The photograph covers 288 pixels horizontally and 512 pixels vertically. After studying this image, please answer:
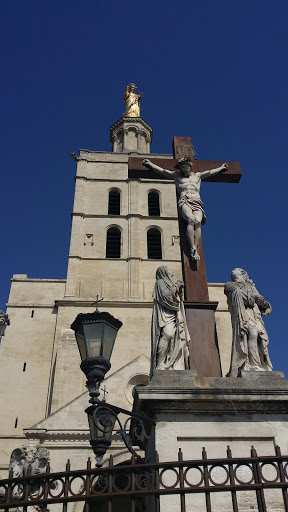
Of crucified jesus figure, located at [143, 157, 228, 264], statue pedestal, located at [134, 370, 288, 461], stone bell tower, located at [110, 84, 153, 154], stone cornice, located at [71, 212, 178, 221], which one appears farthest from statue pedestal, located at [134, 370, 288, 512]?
stone bell tower, located at [110, 84, 153, 154]

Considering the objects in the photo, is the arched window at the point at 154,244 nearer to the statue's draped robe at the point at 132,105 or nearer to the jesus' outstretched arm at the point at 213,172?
the statue's draped robe at the point at 132,105

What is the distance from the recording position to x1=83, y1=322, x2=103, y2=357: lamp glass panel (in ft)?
17.6

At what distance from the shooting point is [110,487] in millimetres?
3203

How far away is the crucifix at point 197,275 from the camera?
5281 millimetres

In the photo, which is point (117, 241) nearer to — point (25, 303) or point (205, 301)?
point (25, 303)

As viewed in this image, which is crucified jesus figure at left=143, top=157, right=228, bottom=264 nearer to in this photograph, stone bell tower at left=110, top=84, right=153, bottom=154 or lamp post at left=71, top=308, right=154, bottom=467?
lamp post at left=71, top=308, right=154, bottom=467

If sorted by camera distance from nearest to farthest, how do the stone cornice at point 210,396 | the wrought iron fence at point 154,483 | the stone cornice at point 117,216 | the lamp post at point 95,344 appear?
the wrought iron fence at point 154,483
the stone cornice at point 210,396
the lamp post at point 95,344
the stone cornice at point 117,216

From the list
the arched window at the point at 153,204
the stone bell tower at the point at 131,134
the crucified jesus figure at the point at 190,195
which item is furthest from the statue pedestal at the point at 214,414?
the stone bell tower at the point at 131,134

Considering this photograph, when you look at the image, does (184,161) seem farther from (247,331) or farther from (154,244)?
(154,244)

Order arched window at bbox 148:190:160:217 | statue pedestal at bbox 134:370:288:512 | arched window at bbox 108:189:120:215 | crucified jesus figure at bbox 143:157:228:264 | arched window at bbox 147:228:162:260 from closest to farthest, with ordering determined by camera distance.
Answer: statue pedestal at bbox 134:370:288:512 → crucified jesus figure at bbox 143:157:228:264 → arched window at bbox 147:228:162:260 → arched window at bbox 108:189:120:215 → arched window at bbox 148:190:160:217

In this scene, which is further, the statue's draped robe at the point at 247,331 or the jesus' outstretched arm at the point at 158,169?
the jesus' outstretched arm at the point at 158,169

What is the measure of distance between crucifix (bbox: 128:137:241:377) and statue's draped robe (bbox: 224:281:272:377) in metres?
0.30

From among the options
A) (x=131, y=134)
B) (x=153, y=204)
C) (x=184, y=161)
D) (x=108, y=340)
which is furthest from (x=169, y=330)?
(x=131, y=134)

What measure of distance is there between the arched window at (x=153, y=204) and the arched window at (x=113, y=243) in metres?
2.85
